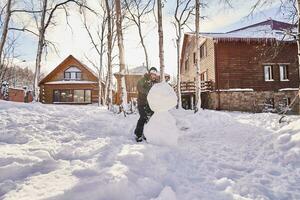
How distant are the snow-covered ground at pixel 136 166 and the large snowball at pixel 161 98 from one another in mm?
879

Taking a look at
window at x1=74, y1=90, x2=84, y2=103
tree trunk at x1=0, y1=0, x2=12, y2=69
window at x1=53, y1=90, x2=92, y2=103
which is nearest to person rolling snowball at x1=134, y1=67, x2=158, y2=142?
tree trunk at x1=0, y1=0, x2=12, y2=69

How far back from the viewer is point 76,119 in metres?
7.88

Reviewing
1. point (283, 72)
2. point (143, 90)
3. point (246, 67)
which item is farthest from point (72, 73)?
point (143, 90)

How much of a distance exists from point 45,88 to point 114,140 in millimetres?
28576

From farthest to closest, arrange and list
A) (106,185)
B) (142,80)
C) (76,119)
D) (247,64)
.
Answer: (247,64) → (76,119) → (142,80) → (106,185)

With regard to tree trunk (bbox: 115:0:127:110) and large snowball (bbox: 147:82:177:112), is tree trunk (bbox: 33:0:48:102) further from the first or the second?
large snowball (bbox: 147:82:177:112)

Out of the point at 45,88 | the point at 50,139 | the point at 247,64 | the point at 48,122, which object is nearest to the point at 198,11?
the point at 247,64

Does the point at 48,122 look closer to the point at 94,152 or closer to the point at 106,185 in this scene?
the point at 94,152

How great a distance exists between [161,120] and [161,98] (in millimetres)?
467

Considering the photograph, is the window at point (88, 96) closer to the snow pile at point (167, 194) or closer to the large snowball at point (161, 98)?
the large snowball at point (161, 98)

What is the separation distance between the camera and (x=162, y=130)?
18.1ft

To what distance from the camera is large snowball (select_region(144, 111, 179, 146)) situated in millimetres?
5492

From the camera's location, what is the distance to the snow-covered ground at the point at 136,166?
10.7 feet

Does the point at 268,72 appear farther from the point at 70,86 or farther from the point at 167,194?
the point at 70,86
